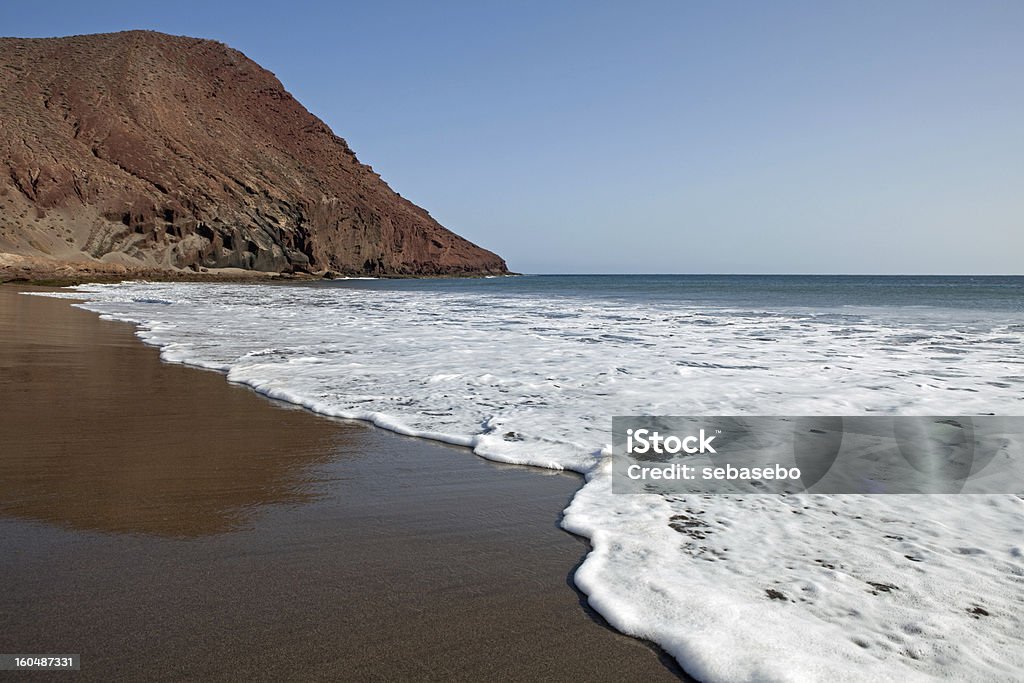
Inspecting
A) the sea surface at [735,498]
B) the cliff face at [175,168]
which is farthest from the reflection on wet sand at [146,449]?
the cliff face at [175,168]

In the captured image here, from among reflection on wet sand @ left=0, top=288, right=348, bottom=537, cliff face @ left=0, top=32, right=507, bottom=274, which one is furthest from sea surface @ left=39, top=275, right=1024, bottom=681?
cliff face @ left=0, top=32, right=507, bottom=274

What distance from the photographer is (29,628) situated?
2059 millimetres

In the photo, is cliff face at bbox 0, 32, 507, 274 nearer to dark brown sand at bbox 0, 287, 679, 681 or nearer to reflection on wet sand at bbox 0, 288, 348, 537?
reflection on wet sand at bbox 0, 288, 348, 537

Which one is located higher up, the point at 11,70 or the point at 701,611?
the point at 11,70

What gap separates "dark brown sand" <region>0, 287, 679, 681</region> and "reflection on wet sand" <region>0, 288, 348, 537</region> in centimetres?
2

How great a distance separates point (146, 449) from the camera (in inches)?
164

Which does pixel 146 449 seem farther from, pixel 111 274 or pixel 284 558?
pixel 111 274

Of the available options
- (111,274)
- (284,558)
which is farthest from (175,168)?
(284,558)

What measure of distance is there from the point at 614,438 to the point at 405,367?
3.75 m

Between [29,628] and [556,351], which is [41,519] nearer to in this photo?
[29,628]

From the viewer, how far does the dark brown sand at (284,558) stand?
1969mm

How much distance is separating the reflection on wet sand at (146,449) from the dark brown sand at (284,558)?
19mm

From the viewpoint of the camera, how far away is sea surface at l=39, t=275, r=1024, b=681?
6.89 ft

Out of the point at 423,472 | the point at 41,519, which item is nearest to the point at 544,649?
the point at 423,472
